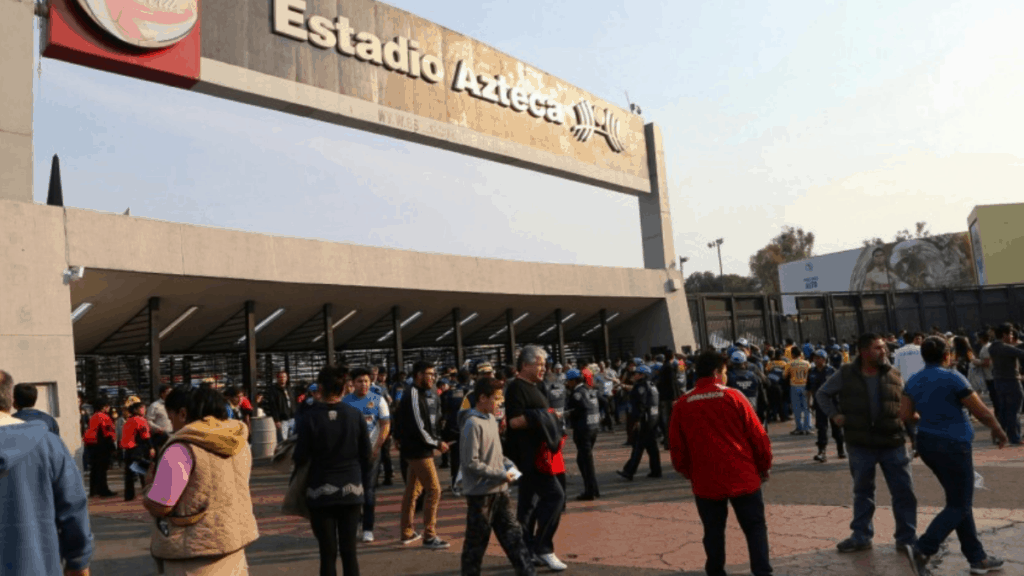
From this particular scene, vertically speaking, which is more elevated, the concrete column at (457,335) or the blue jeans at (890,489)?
the concrete column at (457,335)

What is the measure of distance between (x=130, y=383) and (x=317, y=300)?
21.5 ft

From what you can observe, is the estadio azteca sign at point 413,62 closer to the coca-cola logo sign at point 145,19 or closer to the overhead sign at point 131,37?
the coca-cola logo sign at point 145,19

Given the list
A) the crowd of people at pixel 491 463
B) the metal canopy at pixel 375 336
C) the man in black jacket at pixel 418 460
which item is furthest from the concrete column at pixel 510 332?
the crowd of people at pixel 491 463

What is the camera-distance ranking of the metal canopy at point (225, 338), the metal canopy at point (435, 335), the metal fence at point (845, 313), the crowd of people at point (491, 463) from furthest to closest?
1. the metal fence at point (845, 313)
2. the metal canopy at point (435, 335)
3. the metal canopy at point (225, 338)
4. the crowd of people at point (491, 463)

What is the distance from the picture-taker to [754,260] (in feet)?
311

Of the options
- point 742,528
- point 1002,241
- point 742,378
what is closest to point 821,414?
point 742,378

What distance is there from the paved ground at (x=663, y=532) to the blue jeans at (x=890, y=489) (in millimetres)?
204

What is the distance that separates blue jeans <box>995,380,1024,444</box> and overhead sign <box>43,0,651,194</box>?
47.2 feet

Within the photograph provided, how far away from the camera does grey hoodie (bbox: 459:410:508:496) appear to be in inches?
223

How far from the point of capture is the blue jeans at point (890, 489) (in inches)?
234

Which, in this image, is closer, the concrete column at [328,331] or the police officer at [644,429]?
the police officer at [644,429]

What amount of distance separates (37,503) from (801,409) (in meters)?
14.6

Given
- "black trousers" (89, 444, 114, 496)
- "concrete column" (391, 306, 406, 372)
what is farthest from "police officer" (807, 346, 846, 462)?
"concrete column" (391, 306, 406, 372)

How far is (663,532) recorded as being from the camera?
24.2 feet
